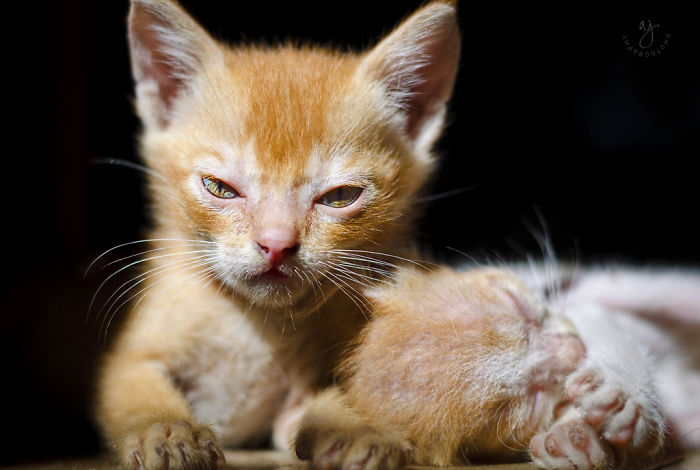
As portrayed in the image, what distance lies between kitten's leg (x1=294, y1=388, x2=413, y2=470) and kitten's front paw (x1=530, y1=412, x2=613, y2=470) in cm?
24

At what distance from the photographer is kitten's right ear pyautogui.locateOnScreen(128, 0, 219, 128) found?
4.42ft

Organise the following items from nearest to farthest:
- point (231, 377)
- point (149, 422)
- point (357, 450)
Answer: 1. point (357, 450)
2. point (149, 422)
3. point (231, 377)

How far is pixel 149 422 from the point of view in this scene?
3.85 feet

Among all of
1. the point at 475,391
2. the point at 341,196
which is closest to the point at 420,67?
the point at 341,196

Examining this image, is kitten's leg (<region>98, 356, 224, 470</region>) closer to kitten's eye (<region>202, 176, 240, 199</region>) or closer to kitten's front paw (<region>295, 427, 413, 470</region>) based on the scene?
kitten's front paw (<region>295, 427, 413, 470</region>)

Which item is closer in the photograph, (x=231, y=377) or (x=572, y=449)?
(x=572, y=449)

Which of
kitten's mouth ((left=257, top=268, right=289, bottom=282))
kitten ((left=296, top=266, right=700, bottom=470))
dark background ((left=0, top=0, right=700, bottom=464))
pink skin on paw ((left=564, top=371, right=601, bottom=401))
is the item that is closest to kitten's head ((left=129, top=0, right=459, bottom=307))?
kitten's mouth ((left=257, top=268, right=289, bottom=282))

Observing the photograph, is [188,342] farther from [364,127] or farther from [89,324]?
[364,127]

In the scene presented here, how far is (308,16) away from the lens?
6.65ft

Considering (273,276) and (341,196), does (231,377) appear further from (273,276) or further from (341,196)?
(341,196)

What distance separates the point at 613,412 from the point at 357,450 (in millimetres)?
452

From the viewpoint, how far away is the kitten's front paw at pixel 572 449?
42.4 inches

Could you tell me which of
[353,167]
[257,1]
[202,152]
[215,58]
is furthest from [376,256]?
[257,1]

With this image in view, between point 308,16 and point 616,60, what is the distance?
0.94 m
